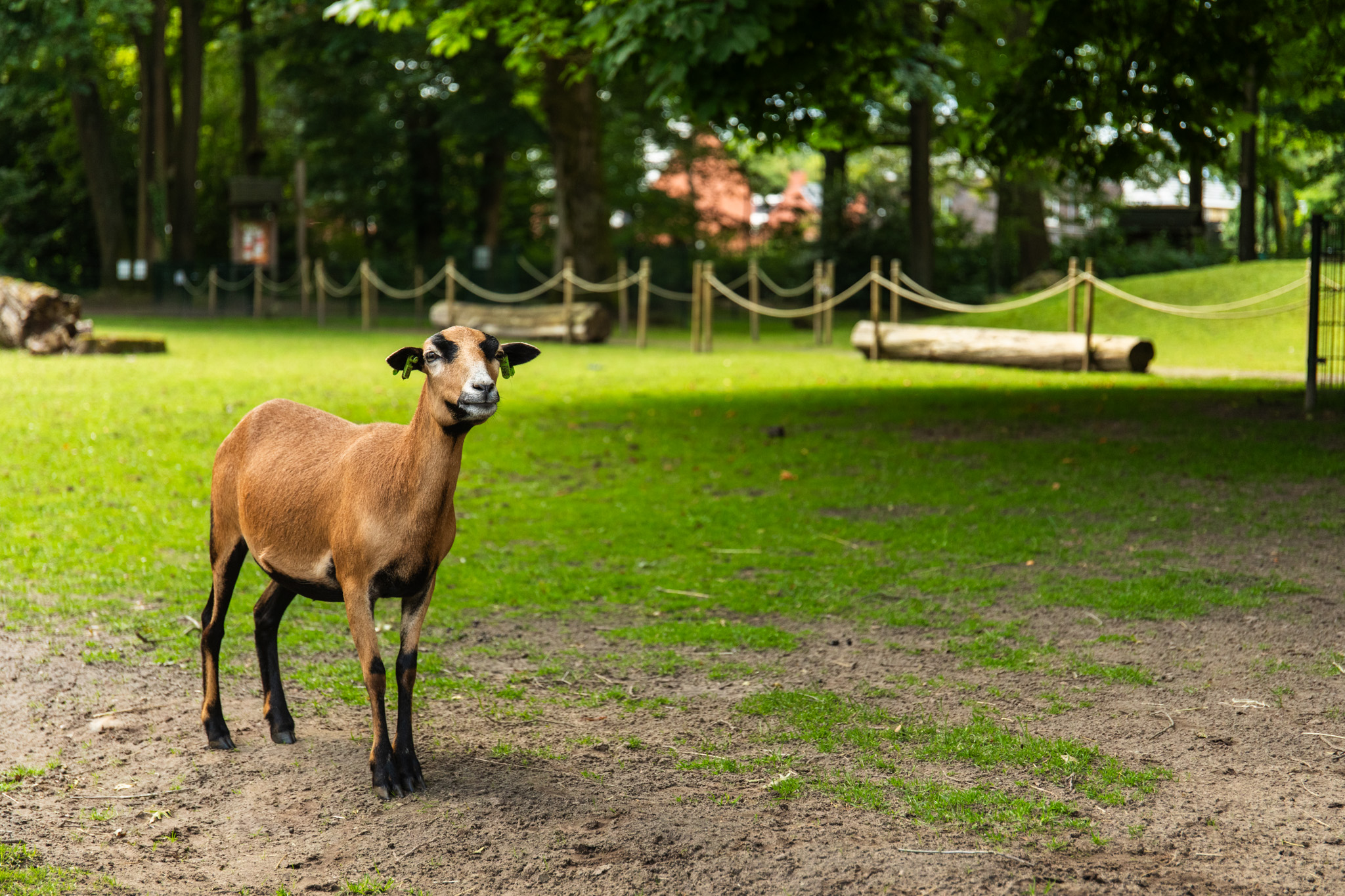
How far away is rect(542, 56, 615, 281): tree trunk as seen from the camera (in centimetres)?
2588

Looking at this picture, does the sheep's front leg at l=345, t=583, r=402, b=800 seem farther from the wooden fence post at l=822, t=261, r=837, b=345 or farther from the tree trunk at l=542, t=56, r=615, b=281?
the tree trunk at l=542, t=56, r=615, b=281

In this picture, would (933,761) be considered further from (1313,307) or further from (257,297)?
(257,297)

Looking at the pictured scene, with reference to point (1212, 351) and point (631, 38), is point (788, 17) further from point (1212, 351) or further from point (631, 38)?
point (1212, 351)

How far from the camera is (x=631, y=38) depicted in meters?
10.2

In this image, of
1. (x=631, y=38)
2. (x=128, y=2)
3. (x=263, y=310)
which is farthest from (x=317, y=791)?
Answer: (x=263, y=310)

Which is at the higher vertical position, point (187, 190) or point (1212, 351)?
point (187, 190)

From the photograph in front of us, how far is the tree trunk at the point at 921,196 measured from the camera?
28984 millimetres

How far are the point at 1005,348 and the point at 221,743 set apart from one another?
15809 millimetres

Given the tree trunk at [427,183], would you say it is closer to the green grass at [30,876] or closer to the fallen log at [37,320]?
the fallen log at [37,320]

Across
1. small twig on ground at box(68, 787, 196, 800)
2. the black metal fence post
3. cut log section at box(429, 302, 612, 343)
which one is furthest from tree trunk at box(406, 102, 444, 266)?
small twig on ground at box(68, 787, 196, 800)

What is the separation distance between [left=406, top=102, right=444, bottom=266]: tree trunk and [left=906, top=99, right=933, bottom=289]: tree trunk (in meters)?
16.0

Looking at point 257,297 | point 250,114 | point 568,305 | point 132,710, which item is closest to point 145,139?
point 250,114

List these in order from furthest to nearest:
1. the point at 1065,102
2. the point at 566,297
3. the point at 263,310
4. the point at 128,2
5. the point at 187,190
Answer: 1. the point at 187,190
2. the point at 263,310
3. the point at 128,2
4. the point at 566,297
5. the point at 1065,102

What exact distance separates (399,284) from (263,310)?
456cm
